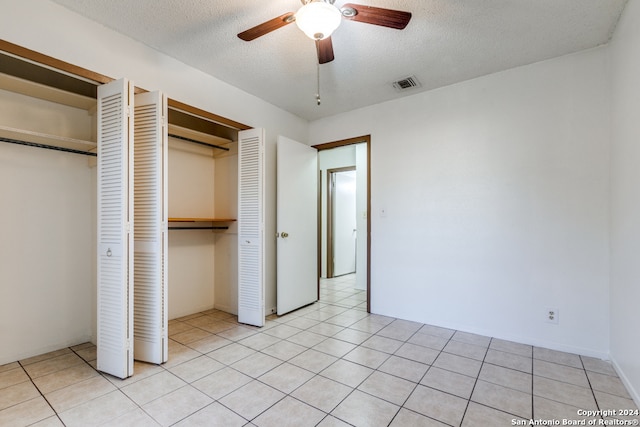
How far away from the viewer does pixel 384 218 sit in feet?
11.9

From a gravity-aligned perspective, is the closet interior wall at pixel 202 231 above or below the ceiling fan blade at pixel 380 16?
below

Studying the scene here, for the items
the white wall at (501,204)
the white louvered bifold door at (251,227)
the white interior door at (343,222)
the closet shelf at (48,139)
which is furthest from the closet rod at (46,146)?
the white interior door at (343,222)

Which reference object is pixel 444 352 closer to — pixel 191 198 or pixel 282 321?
pixel 282 321

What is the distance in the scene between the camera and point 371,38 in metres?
2.40

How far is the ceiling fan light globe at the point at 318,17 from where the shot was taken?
160 cm

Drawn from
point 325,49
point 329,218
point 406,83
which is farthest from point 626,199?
point 329,218

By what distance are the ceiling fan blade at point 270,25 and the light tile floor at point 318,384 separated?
2336 mm

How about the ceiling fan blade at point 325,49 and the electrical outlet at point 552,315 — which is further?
the electrical outlet at point 552,315

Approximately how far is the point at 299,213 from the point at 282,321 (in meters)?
1.32

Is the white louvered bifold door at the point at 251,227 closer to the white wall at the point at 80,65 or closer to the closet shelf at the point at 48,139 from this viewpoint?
the white wall at the point at 80,65

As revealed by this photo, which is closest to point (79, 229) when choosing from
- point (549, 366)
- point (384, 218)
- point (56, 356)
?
point (56, 356)

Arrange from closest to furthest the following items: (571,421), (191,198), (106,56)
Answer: (571,421)
(106,56)
(191,198)

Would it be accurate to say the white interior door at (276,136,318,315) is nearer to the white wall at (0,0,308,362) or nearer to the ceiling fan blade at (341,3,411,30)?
the white wall at (0,0,308,362)

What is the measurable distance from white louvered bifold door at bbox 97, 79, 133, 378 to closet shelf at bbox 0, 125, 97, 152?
33cm
